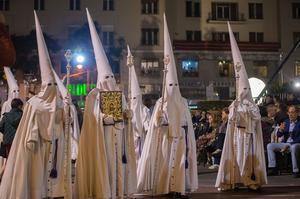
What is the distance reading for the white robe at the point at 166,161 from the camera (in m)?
9.82

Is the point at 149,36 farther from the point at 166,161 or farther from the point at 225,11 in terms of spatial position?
the point at 166,161

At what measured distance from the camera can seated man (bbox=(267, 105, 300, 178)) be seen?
12.8 metres

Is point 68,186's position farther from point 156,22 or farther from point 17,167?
point 156,22

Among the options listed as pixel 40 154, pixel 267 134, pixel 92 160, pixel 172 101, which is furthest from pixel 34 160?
pixel 267 134

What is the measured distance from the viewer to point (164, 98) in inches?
402

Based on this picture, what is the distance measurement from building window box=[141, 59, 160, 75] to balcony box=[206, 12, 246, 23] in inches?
230

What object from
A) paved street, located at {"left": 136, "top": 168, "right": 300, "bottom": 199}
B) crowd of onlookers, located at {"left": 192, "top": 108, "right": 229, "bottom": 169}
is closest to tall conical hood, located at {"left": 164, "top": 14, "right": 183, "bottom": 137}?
paved street, located at {"left": 136, "top": 168, "right": 300, "bottom": 199}

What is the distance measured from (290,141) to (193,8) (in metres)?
30.2

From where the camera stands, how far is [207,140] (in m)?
16.7

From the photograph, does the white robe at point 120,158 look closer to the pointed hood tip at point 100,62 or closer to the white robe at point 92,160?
the white robe at point 92,160

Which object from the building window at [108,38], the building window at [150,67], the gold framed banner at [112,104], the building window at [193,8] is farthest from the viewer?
the building window at [193,8]

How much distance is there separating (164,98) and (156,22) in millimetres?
30747

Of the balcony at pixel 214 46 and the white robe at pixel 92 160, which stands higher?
the balcony at pixel 214 46

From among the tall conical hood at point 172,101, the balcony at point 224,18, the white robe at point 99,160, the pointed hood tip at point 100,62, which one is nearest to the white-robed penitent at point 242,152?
the tall conical hood at point 172,101
